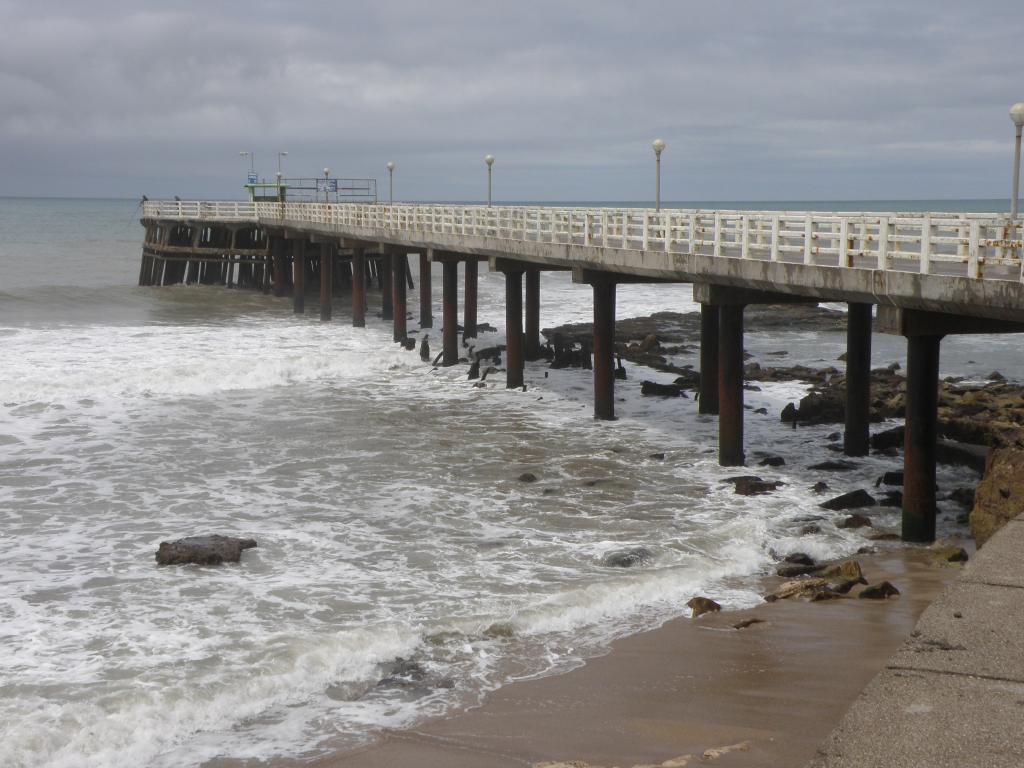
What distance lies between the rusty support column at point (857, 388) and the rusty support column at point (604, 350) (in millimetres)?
4118

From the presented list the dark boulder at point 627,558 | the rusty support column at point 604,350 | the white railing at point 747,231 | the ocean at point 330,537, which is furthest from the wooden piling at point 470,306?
the dark boulder at point 627,558

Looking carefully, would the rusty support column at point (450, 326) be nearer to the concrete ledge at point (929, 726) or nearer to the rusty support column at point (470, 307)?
the rusty support column at point (470, 307)

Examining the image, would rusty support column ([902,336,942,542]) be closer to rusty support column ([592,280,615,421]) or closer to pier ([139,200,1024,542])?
pier ([139,200,1024,542])

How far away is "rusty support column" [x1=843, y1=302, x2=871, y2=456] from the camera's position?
16172 millimetres

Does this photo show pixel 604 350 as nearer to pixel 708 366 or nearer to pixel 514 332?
pixel 708 366

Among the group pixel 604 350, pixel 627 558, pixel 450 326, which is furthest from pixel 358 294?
pixel 627 558

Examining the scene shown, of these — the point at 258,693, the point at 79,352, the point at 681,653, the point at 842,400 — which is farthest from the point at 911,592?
the point at 79,352

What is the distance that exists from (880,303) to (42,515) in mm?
9211

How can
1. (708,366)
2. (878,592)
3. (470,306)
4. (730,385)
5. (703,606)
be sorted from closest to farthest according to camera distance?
(703,606) < (878,592) < (730,385) < (708,366) < (470,306)

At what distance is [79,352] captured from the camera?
28391 millimetres

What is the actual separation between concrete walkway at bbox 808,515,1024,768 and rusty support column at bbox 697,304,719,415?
12650 millimetres

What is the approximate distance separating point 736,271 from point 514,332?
8.81 m

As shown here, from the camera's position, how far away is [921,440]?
11852 millimetres

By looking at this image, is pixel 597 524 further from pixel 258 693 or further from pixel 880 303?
pixel 258 693
